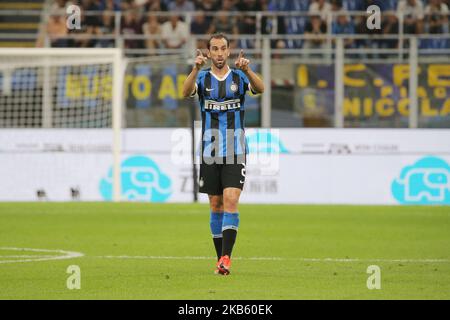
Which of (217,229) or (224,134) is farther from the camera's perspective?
(217,229)

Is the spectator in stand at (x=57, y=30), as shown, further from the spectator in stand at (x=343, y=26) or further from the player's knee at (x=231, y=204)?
the player's knee at (x=231, y=204)

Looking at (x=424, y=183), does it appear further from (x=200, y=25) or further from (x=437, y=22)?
(x=200, y=25)

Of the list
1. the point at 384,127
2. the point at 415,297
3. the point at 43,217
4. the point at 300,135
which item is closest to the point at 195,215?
the point at 43,217

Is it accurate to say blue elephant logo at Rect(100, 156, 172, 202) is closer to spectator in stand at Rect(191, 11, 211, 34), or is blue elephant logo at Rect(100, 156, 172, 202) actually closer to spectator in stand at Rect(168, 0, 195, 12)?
spectator in stand at Rect(191, 11, 211, 34)

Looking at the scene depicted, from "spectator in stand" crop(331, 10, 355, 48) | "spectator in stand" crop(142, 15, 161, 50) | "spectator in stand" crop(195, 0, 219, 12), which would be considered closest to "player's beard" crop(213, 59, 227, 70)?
"spectator in stand" crop(331, 10, 355, 48)

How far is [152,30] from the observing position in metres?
25.8

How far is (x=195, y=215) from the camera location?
62.6 ft

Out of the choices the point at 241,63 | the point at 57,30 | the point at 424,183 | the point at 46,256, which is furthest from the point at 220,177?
the point at 57,30

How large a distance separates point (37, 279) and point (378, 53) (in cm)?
1532

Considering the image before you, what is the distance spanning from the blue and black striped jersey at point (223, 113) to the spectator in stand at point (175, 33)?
48.2ft

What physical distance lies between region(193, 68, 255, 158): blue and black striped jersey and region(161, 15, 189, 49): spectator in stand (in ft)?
48.2

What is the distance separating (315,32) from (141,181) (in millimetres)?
5195

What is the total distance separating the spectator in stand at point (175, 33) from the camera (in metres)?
25.3

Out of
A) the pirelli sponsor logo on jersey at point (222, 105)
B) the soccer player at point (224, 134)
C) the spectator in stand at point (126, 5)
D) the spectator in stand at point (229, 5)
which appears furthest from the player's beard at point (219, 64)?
the spectator in stand at point (126, 5)
